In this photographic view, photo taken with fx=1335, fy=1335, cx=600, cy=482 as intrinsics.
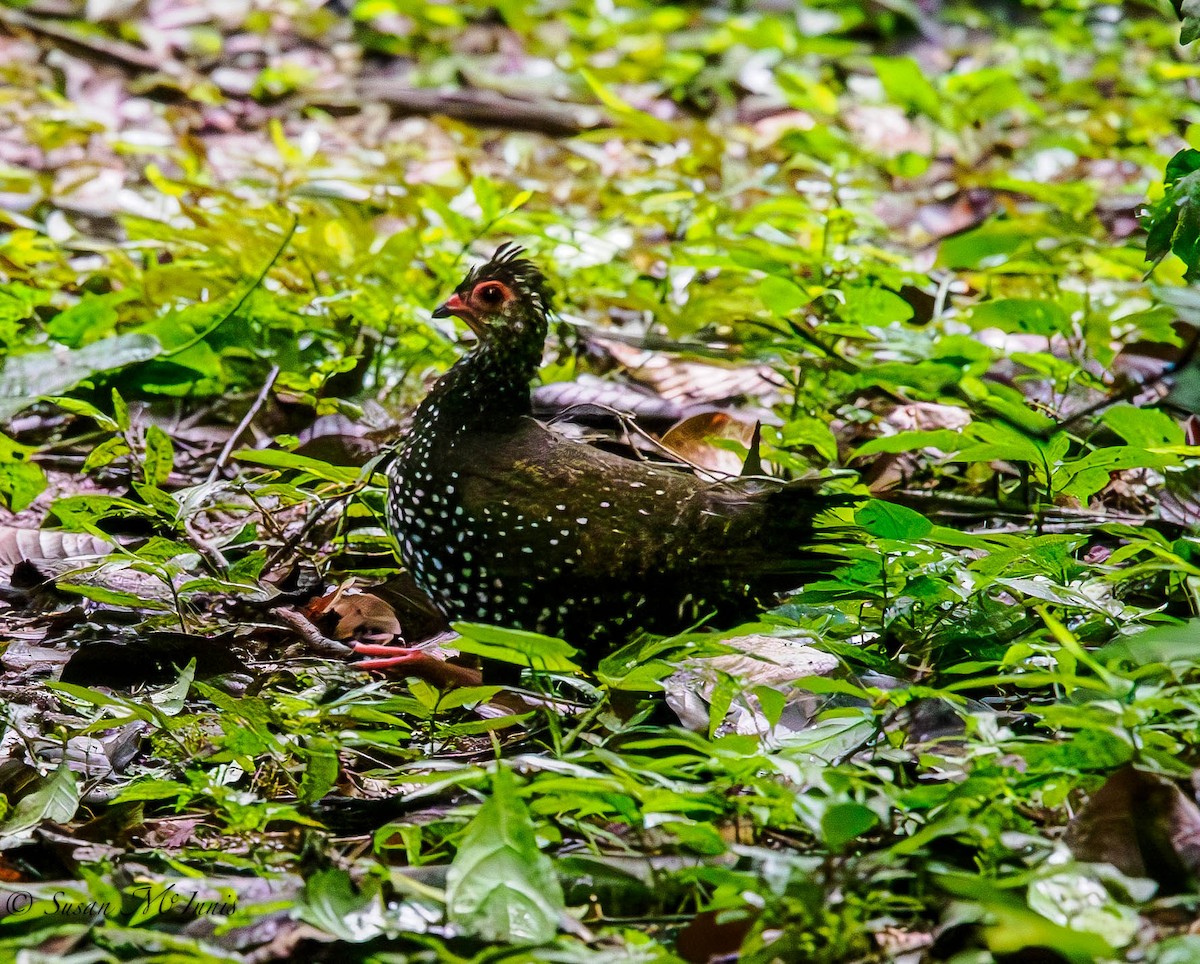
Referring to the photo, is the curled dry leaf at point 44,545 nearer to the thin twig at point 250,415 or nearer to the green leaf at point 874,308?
the thin twig at point 250,415

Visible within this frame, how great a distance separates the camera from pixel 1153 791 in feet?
6.71

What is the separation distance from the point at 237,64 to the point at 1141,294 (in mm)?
5517

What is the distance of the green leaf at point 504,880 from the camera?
1.90m

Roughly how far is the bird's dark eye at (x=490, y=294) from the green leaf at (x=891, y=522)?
3.93ft

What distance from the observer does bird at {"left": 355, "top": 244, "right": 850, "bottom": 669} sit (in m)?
3.00

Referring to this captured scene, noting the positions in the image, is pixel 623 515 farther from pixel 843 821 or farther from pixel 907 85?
pixel 907 85

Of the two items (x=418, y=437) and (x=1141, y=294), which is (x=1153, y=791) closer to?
(x=418, y=437)

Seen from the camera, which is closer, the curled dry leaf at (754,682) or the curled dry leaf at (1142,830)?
the curled dry leaf at (1142,830)

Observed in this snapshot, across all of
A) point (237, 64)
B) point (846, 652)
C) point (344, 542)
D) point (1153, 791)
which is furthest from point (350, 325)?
point (237, 64)

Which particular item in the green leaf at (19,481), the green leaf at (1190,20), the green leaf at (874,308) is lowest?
the green leaf at (19,481)

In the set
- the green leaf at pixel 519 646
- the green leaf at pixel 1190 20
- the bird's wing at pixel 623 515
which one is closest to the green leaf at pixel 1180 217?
the green leaf at pixel 1190 20

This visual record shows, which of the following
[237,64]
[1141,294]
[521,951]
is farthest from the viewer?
[237,64]

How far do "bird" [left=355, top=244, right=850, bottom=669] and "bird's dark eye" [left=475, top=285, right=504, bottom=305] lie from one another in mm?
433

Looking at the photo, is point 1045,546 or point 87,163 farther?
point 87,163
